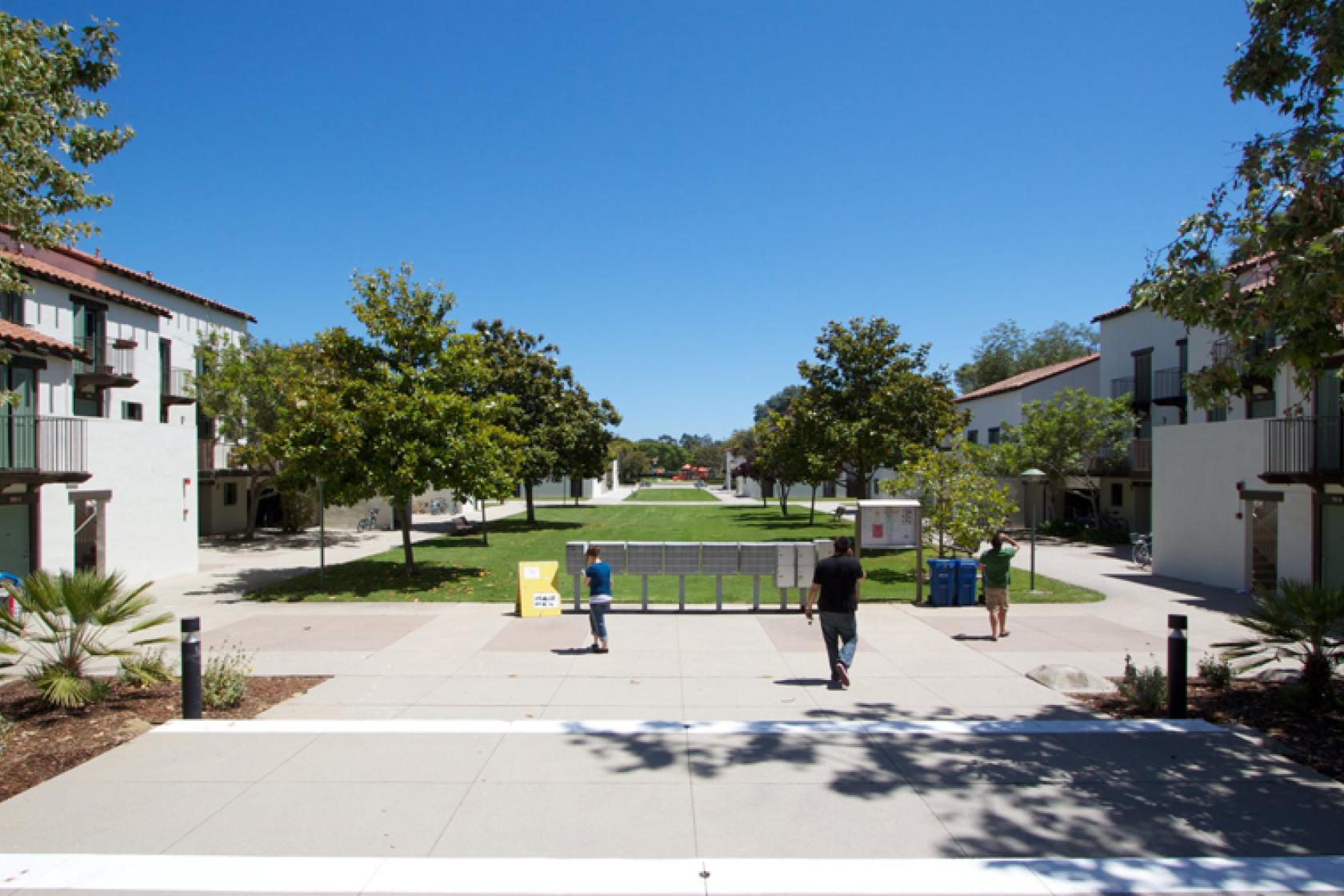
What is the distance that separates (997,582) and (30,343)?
17.9 m

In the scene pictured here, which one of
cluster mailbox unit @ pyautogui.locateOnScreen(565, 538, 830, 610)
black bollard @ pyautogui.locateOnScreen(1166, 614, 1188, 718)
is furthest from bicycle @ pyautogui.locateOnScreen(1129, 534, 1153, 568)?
black bollard @ pyautogui.locateOnScreen(1166, 614, 1188, 718)

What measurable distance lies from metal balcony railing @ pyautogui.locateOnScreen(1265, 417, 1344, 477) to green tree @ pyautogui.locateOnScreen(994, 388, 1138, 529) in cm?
1420

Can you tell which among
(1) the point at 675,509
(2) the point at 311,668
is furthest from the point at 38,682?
(1) the point at 675,509

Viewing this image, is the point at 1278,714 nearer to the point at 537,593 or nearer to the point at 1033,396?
the point at 537,593

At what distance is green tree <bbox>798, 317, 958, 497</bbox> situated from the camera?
26.4 m

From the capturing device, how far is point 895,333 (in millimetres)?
28203

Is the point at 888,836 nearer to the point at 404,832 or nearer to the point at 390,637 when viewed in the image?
the point at 404,832

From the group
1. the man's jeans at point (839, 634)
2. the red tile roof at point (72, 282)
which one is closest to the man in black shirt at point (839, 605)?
the man's jeans at point (839, 634)

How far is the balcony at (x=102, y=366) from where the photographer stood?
2131cm

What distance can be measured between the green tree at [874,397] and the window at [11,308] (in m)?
21.7

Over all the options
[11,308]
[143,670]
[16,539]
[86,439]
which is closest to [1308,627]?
[143,670]

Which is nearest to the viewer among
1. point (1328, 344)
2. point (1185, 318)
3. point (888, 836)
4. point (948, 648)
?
point (888, 836)

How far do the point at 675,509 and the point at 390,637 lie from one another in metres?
38.5

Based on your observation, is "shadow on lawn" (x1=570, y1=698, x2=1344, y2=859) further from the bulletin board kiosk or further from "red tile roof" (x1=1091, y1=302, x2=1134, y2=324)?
"red tile roof" (x1=1091, y1=302, x2=1134, y2=324)
